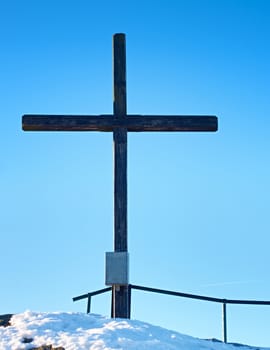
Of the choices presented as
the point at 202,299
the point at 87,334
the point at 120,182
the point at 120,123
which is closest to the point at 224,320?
the point at 202,299

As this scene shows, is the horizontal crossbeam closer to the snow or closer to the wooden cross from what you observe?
the wooden cross

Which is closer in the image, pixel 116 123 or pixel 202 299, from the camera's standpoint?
pixel 116 123

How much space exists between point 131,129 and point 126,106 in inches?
19.3

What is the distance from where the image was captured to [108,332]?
10227 millimetres

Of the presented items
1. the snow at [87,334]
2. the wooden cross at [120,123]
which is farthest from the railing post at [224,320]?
the snow at [87,334]

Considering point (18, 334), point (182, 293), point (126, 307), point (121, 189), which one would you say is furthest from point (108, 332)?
point (182, 293)

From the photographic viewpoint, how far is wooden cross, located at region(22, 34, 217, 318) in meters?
13.5

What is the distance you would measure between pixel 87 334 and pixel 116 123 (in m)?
5.07

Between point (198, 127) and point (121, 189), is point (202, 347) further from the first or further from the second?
point (198, 127)

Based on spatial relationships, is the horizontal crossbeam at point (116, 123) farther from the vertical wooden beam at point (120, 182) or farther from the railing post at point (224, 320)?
the railing post at point (224, 320)

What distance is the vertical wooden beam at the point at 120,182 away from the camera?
13172 millimetres

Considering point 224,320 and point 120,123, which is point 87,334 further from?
point 224,320

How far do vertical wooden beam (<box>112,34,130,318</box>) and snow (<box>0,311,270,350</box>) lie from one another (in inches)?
69.2

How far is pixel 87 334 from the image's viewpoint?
10172 mm
